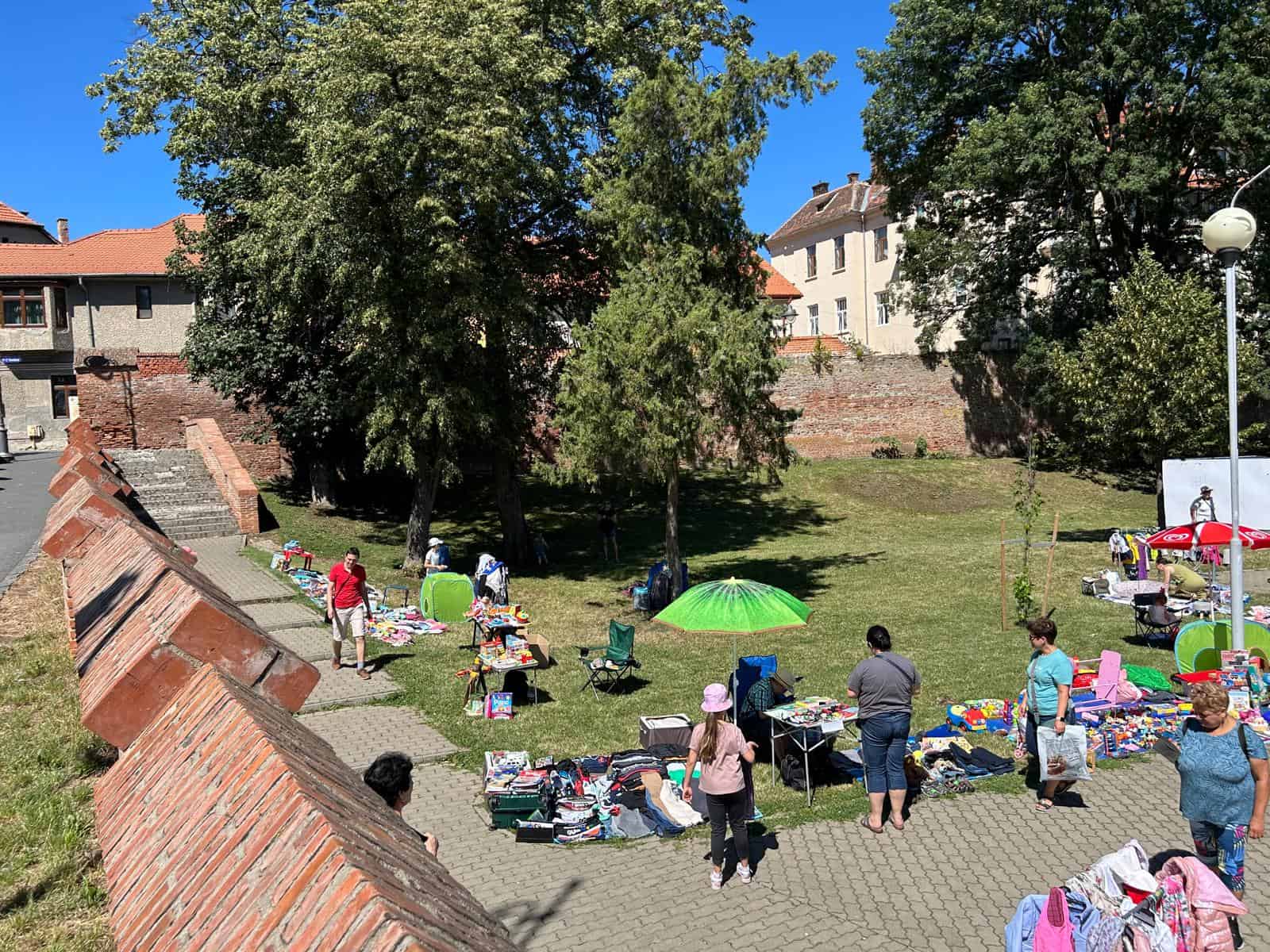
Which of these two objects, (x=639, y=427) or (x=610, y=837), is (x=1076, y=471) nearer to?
(x=639, y=427)

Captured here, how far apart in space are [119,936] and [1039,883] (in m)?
7.14

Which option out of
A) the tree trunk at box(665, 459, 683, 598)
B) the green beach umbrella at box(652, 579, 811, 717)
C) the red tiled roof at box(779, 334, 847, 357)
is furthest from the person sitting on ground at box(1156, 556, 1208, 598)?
the red tiled roof at box(779, 334, 847, 357)

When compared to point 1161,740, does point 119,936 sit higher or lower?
higher

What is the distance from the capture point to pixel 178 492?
1028 inches

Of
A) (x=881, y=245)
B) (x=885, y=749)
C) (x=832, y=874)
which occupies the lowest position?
(x=832, y=874)

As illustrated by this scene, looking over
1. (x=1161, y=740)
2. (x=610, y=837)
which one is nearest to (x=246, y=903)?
(x=610, y=837)

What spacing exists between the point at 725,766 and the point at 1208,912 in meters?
3.35

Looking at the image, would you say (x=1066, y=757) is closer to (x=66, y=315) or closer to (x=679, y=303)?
(x=679, y=303)

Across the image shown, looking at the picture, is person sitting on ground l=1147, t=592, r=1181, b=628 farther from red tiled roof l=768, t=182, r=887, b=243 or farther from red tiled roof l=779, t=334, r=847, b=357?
red tiled roof l=768, t=182, r=887, b=243

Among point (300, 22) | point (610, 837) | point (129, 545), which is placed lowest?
point (610, 837)

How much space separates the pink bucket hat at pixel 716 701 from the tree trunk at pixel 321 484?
75.8 ft

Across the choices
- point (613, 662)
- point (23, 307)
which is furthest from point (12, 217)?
point (613, 662)

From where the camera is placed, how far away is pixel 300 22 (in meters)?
21.5

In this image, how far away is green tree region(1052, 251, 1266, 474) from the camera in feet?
79.3
